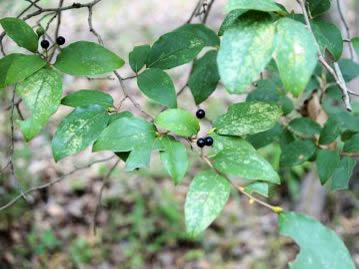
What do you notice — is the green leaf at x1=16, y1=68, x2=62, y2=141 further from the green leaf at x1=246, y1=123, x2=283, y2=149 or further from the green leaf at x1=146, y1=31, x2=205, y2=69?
the green leaf at x1=246, y1=123, x2=283, y2=149

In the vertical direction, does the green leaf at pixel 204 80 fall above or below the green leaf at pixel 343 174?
above

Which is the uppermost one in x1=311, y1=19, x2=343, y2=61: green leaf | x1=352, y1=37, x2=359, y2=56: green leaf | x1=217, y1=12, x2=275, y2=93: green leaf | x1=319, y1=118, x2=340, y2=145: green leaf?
x1=217, y1=12, x2=275, y2=93: green leaf

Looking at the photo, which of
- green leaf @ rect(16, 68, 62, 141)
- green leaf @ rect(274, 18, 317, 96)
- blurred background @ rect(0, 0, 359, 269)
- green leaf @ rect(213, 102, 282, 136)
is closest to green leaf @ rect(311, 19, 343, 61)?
green leaf @ rect(213, 102, 282, 136)

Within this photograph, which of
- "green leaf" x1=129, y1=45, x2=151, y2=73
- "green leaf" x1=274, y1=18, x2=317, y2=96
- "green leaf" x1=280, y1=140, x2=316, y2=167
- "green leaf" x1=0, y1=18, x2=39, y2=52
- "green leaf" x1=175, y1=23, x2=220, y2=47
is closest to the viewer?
"green leaf" x1=274, y1=18, x2=317, y2=96

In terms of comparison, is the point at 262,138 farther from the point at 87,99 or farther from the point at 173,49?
the point at 87,99

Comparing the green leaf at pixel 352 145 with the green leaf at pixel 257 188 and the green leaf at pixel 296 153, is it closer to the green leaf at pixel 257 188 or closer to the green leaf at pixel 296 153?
the green leaf at pixel 296 153

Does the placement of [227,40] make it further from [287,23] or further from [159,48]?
[159,48]

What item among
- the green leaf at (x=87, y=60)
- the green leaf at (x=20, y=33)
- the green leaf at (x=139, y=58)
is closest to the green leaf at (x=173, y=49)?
the green leaf at (x=139, y=58)
